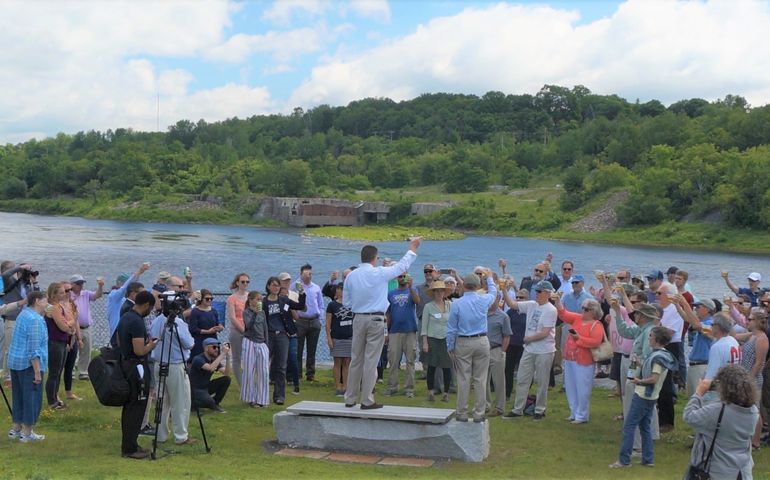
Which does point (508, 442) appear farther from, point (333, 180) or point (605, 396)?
point (333, 180)

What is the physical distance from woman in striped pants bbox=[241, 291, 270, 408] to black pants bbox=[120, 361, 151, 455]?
2770 mm

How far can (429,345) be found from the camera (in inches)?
458

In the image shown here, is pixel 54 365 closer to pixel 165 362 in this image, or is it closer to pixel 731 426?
pixel 165 362

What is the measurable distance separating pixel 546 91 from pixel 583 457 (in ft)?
617

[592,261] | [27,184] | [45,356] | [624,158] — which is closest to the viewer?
[45,356]

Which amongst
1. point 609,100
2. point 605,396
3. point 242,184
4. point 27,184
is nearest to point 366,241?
point 242,184

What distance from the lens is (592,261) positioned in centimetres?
5616

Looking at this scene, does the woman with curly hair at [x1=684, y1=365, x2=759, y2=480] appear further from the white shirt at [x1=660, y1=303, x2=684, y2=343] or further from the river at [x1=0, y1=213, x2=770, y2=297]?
the river at [x1=0, y1=213, x2=770, y2=297]

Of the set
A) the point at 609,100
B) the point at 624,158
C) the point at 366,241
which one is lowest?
the point at 366,241

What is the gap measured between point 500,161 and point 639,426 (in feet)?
427

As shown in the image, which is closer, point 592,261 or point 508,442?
point 508,442

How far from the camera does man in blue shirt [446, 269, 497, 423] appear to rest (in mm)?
→ 9148

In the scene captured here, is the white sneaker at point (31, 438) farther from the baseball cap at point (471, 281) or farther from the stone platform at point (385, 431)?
the baseball cap at point (471, 281)

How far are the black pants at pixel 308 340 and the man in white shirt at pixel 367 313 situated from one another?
4.30 metres
